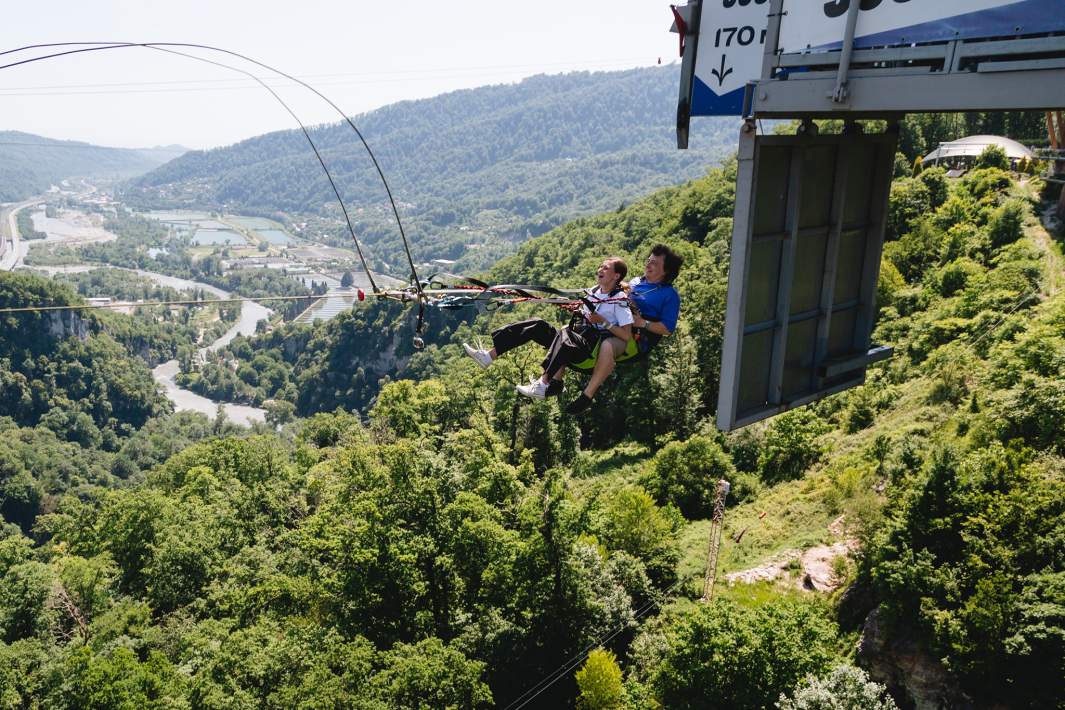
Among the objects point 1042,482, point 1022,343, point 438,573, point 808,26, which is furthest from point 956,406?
point 808,26

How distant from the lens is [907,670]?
18109mm

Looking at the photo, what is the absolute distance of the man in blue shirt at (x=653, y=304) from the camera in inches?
384

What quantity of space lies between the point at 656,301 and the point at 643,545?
66.7ft

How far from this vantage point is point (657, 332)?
9.83 m

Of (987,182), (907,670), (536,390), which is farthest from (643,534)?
(987,182)

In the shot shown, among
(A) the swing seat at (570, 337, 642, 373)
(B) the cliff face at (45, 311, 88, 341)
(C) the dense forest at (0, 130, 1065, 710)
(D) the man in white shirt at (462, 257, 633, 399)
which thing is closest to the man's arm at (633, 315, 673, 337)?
(D) the man in white shirt at (462, 257, 633, 399)

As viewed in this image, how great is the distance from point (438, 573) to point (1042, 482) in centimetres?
2005

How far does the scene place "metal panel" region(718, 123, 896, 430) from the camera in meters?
8.52

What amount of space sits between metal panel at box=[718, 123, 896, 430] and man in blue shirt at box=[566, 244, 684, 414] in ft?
3.64

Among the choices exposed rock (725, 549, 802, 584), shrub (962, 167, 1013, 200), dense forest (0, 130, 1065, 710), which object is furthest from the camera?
shrub (962, 167, 1013, 200)

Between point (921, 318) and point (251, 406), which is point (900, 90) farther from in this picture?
point (251, 406)

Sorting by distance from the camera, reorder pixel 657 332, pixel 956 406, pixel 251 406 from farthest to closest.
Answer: pixel 251 406
pixel 956 406
pixel 657 332

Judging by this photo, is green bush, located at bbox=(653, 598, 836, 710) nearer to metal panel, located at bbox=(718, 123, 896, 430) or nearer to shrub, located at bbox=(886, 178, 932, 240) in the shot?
metal panel, located at bbox=(718, 123, 896, 430)

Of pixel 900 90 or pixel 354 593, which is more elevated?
pixel 900 90
